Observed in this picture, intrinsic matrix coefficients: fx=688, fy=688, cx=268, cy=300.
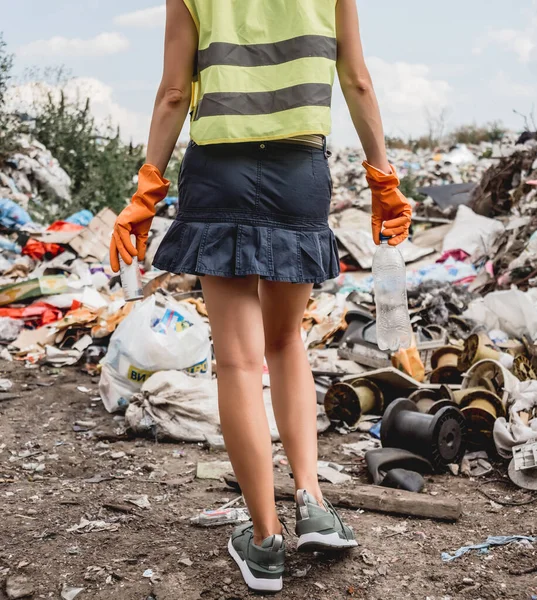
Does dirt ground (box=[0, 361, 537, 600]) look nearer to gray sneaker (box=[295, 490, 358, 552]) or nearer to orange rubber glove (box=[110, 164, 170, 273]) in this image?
gray sneaker (box=[295, 490, 358, 552])

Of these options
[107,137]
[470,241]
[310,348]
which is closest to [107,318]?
[310,348]

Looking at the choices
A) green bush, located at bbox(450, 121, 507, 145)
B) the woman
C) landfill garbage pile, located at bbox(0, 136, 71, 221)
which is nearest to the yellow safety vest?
the woman

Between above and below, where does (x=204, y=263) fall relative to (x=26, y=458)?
above

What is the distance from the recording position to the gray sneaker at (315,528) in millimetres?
1888

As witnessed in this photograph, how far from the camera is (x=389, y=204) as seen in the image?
208 cm

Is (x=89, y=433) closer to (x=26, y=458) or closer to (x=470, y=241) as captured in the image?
(x=26, y=458)

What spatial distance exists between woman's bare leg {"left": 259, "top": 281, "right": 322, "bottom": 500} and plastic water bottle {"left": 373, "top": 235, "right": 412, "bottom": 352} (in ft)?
1.92

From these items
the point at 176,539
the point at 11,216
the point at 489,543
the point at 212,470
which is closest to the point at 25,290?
the point at 11,216

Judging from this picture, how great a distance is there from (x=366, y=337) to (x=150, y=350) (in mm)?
1458

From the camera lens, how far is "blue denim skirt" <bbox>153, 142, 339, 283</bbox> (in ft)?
5.75

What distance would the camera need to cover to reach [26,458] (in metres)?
3.14

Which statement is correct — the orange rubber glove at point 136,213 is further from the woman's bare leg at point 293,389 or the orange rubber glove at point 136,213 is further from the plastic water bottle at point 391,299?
the plastic water bottle at point 391,299

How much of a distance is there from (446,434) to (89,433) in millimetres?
1785

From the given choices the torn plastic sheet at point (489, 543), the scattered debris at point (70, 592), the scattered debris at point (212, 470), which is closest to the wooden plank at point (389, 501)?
the torn plastic sheet at point (489, 543)
